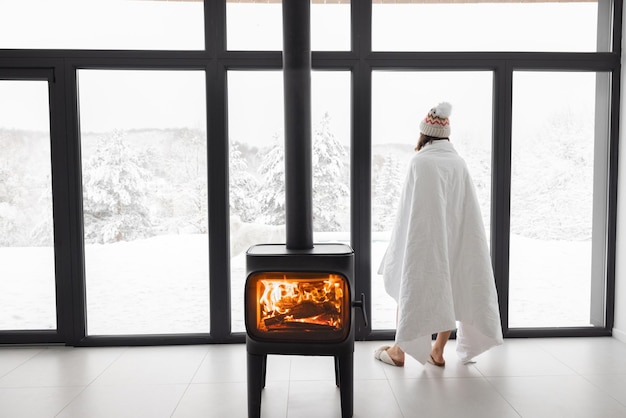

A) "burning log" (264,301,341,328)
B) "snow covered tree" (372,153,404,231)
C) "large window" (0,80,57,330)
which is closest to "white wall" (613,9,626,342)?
"snow covered tree" (372,153,404,231)

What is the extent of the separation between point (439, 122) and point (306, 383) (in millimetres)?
1453

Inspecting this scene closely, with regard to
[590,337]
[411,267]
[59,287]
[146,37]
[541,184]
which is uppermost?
[146,37]

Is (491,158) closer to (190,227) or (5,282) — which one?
(190,227)

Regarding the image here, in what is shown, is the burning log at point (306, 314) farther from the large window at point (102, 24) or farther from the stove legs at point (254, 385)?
the large window at point (102, 24)

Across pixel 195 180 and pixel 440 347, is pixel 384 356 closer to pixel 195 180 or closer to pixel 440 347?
pixel 440 347

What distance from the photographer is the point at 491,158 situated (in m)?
2.85

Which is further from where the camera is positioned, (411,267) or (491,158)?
(491,158)

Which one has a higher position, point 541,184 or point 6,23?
point 6,23

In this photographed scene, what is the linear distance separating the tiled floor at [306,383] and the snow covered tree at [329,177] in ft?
2.66

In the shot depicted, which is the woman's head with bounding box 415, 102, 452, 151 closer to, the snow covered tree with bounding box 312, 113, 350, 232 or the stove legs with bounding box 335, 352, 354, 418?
the snow covered tree with bounding box 312, 113, 350, 232

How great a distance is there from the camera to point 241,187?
2824 millimetres

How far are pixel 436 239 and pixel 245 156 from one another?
4.05 feet

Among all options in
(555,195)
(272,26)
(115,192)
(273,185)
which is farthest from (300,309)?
(555,195)

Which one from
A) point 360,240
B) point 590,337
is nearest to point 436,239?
point 360,240
